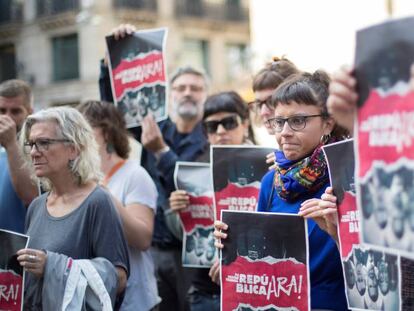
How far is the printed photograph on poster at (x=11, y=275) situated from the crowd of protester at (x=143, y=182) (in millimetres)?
57

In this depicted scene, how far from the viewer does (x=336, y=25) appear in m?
17.1

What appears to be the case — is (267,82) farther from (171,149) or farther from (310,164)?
(171,149)

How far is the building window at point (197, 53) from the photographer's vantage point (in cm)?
3027

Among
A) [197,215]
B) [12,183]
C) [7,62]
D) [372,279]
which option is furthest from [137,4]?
[372,279]

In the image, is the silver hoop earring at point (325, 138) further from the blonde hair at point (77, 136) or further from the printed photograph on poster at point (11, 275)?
the printed photograph on poster at point (11, 275)

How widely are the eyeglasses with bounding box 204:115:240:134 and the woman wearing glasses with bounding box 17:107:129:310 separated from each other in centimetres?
96

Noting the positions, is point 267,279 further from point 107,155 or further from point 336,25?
point 336,25

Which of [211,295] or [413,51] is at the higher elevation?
[413,51]

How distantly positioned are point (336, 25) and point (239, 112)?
41.7ft

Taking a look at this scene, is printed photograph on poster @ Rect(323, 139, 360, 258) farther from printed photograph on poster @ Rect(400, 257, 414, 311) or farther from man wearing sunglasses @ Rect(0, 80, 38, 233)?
man wearing sunglasses @ Rect(0, 80, 38, 233)

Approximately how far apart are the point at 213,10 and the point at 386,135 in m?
30.2

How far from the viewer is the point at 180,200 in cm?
483

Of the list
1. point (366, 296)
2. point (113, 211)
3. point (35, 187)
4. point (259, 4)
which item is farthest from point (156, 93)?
point (259, 4)

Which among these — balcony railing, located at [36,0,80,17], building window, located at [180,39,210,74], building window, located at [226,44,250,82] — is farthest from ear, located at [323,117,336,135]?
building window, located at [226,44,250,82]
